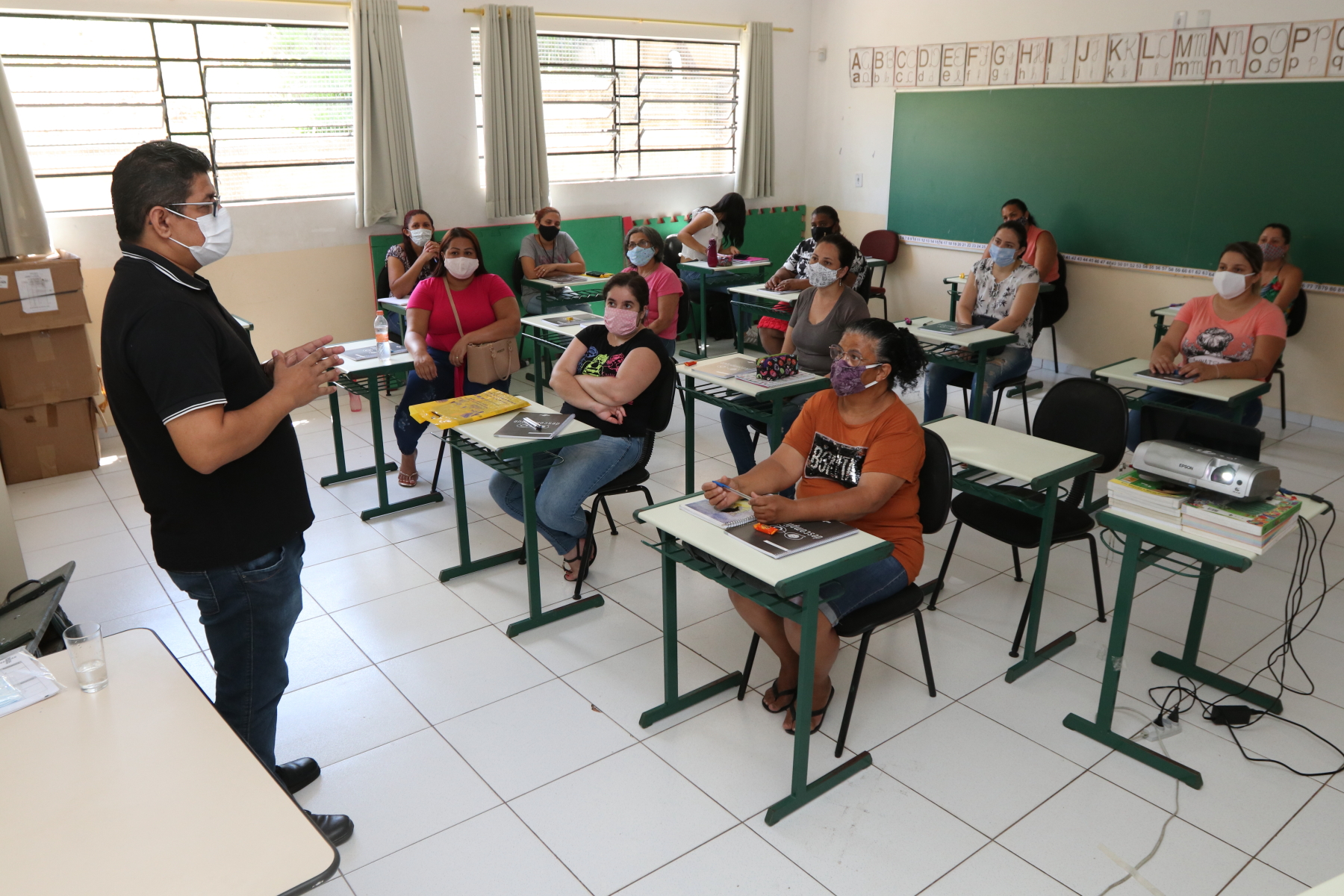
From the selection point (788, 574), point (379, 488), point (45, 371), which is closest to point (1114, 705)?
point (788, 574)

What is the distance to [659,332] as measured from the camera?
17.8 ft

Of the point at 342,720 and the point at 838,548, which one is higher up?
the point at 838,548

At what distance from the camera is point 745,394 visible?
4074 mm

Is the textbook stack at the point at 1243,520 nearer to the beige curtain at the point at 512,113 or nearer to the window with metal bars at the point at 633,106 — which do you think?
the beige curtain at the point at 512,113

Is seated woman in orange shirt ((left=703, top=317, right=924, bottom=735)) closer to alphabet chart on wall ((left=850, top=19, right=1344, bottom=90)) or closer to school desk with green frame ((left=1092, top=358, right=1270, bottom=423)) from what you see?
school desk with green frame ((left=1092, top=358, right=1270, bottom=423))

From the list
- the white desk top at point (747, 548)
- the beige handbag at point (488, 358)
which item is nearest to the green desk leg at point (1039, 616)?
the white desk top at point (747, 548)

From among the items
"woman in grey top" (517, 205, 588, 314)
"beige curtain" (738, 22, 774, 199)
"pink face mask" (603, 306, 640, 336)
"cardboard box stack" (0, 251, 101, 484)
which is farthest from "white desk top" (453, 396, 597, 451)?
"beige curtain" (738, 22, 774, 199)

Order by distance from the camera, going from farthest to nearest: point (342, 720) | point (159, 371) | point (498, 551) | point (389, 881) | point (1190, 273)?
point (1190, 273)
point (498, 551)
point (342, 720)
point (389, 881)
point (159, 371)

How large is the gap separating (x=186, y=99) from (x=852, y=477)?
5458 millimetres

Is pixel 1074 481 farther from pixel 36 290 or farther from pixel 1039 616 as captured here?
pixel 36 290

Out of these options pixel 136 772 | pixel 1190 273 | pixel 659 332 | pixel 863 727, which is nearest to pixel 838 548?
pixel 863 727

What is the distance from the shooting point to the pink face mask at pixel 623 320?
3.75 meters

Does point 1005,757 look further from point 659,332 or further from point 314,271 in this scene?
point 314,271

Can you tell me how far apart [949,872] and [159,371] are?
7.02 ft
